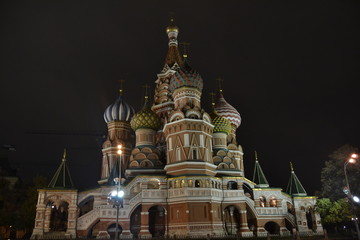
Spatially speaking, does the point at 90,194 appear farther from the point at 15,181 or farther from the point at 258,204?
the point at 15,181

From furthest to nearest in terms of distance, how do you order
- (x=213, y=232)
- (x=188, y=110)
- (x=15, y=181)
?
(x=15, y=181) < (x=188, y=110) < (x=213, y=232)

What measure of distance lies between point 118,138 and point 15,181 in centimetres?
2725

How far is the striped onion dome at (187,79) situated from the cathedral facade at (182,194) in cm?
12

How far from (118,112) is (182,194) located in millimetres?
22145

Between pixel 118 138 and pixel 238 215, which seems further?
pixel 118 138

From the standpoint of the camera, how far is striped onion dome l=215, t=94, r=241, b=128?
159 feet

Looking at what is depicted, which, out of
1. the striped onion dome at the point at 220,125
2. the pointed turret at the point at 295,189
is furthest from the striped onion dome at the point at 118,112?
the pointed turret at the point at 295,189

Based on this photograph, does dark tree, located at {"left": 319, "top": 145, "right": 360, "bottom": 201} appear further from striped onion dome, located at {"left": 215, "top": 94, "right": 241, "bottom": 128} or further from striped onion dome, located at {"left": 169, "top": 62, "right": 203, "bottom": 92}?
striped onion dome, located at {"left": 215, "top": 94, "right": 241, "bottom": 128}

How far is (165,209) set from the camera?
3225cm

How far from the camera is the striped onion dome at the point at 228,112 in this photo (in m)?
48.6

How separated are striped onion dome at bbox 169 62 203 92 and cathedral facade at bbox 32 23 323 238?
122mm

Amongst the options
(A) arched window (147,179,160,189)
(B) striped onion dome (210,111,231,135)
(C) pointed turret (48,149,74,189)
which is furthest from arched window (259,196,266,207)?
(C) pointed turret (48,149,74,189)

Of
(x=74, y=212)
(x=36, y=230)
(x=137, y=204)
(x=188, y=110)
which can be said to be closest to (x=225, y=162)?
(x=188, y=110)

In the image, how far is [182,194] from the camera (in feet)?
102
